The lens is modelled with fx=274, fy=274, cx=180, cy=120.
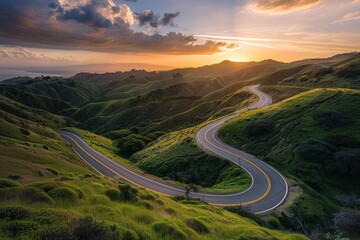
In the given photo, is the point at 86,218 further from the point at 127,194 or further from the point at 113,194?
the point at 127,194

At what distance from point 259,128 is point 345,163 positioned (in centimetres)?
2249

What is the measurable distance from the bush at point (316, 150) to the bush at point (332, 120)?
9598 millimetres

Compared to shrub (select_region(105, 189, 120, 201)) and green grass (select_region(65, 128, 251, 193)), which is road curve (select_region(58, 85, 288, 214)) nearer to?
green grass (select_region(65, 128, 251, 193))

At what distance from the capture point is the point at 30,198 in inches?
493

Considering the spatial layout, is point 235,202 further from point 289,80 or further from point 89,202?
point 289,80

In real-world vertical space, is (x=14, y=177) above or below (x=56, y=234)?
below

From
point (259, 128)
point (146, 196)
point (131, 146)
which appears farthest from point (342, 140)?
point (131, 146)

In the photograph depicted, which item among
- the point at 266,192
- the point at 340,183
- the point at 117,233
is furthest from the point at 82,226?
the point at 340,183

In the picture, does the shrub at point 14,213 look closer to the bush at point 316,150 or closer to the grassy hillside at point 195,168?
the grassy hillside at point 195,168

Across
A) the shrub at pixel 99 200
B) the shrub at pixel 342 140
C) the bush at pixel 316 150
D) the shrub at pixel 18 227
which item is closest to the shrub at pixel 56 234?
the shrub at pixel 18 227

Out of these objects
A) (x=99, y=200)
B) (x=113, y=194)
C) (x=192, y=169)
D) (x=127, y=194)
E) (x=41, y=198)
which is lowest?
(x=192, y=169)

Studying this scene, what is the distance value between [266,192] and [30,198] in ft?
126

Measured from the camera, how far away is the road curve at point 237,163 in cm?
4025

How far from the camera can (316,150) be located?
5297 centimetres
